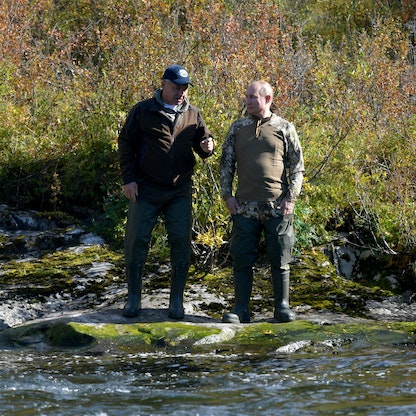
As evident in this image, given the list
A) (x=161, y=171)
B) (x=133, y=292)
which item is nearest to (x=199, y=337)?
(x=133, y=292)

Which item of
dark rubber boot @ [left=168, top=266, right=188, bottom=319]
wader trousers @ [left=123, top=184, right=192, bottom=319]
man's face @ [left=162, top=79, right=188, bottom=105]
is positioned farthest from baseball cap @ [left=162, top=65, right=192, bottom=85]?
dark rubber boot @ [left=168, top=266, right=188, bottom=319]

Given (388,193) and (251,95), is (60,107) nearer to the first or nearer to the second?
(388,193)

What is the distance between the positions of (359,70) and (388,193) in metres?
2.14

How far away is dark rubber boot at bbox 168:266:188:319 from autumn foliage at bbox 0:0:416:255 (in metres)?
0.94

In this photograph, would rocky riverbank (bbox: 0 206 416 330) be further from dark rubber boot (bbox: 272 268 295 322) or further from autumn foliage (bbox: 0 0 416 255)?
autumn foliage (bbox: 0 0 416 255)

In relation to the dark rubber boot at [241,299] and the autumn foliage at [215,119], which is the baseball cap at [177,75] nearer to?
the dark rubber boot at [241,299]

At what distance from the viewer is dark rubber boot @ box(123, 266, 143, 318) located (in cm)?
744

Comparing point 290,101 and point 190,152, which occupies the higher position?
point 290,101

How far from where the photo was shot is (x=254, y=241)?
7.41m

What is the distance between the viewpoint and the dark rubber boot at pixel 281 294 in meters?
7.38

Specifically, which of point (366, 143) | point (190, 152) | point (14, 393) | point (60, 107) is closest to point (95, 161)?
point (60, 107)

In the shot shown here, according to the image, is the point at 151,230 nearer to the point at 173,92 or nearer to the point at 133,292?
the point at 133,292

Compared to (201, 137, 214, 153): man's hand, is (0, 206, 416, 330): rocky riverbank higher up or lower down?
lower down

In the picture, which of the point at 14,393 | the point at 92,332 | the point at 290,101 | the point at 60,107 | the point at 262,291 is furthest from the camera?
the point at 60,107
